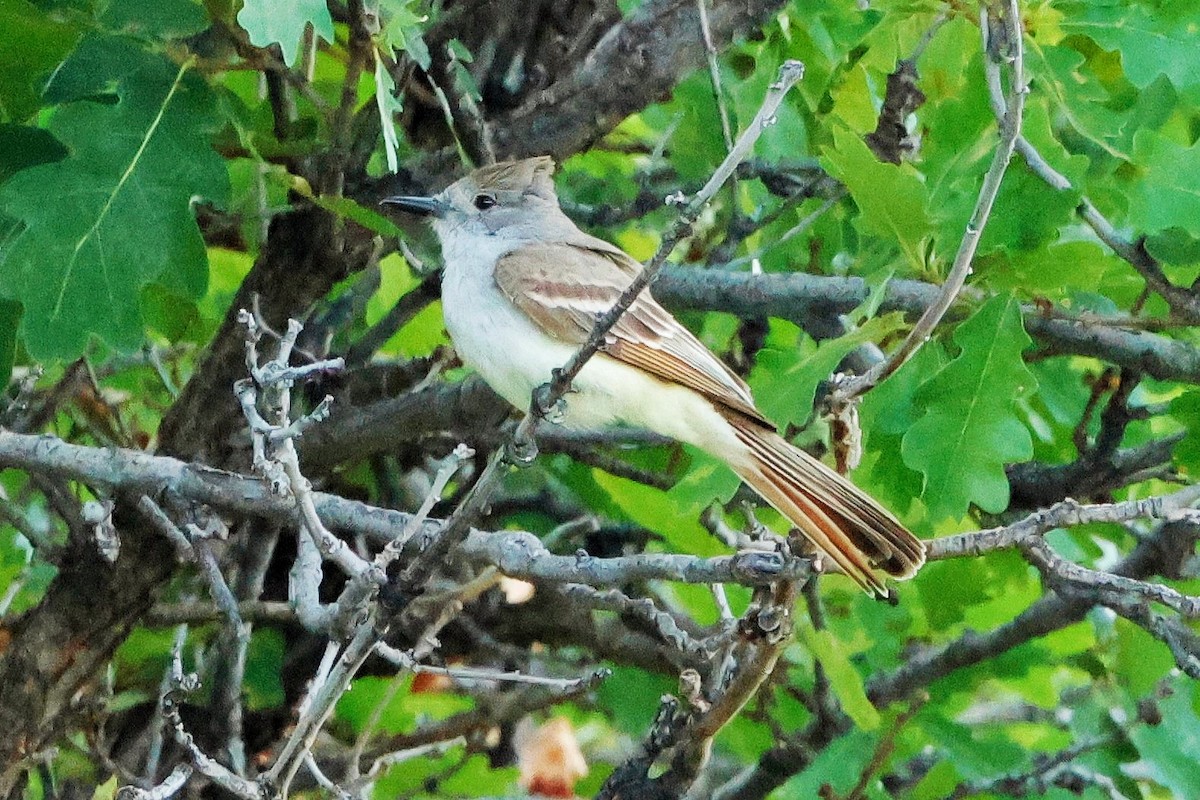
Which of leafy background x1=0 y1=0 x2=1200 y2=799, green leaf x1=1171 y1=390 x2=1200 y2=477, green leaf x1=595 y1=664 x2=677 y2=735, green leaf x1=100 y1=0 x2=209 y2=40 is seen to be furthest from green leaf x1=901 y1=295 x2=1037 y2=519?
green leaf x1=100 y1=0 x2=209 y2=40

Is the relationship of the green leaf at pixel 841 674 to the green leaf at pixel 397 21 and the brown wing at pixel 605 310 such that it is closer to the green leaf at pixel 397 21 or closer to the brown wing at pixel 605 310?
the brown wing at pixel 605 310

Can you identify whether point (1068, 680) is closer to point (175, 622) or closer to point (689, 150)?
point (689, 150)

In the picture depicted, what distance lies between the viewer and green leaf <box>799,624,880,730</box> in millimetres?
3312

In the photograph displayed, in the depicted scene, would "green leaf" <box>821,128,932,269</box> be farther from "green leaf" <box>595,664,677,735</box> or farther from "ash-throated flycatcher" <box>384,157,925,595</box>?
"green leaf" <box>595,664,677,735</box>

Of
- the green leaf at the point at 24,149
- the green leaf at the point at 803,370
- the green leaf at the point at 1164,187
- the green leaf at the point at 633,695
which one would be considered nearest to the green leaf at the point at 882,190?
the green leaf at the point at 803,370

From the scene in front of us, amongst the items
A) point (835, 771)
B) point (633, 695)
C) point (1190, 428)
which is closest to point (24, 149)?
point (633, 695)

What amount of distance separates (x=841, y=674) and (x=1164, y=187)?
121cm

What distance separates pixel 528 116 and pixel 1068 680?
258 cm

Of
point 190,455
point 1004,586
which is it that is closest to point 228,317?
point 190,455

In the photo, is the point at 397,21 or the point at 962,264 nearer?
the point at 962,264

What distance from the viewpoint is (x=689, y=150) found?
4.35 meters

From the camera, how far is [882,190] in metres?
3.01

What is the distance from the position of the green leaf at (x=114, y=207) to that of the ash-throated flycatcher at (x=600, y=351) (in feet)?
1.86

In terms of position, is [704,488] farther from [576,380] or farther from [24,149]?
[24,149]
